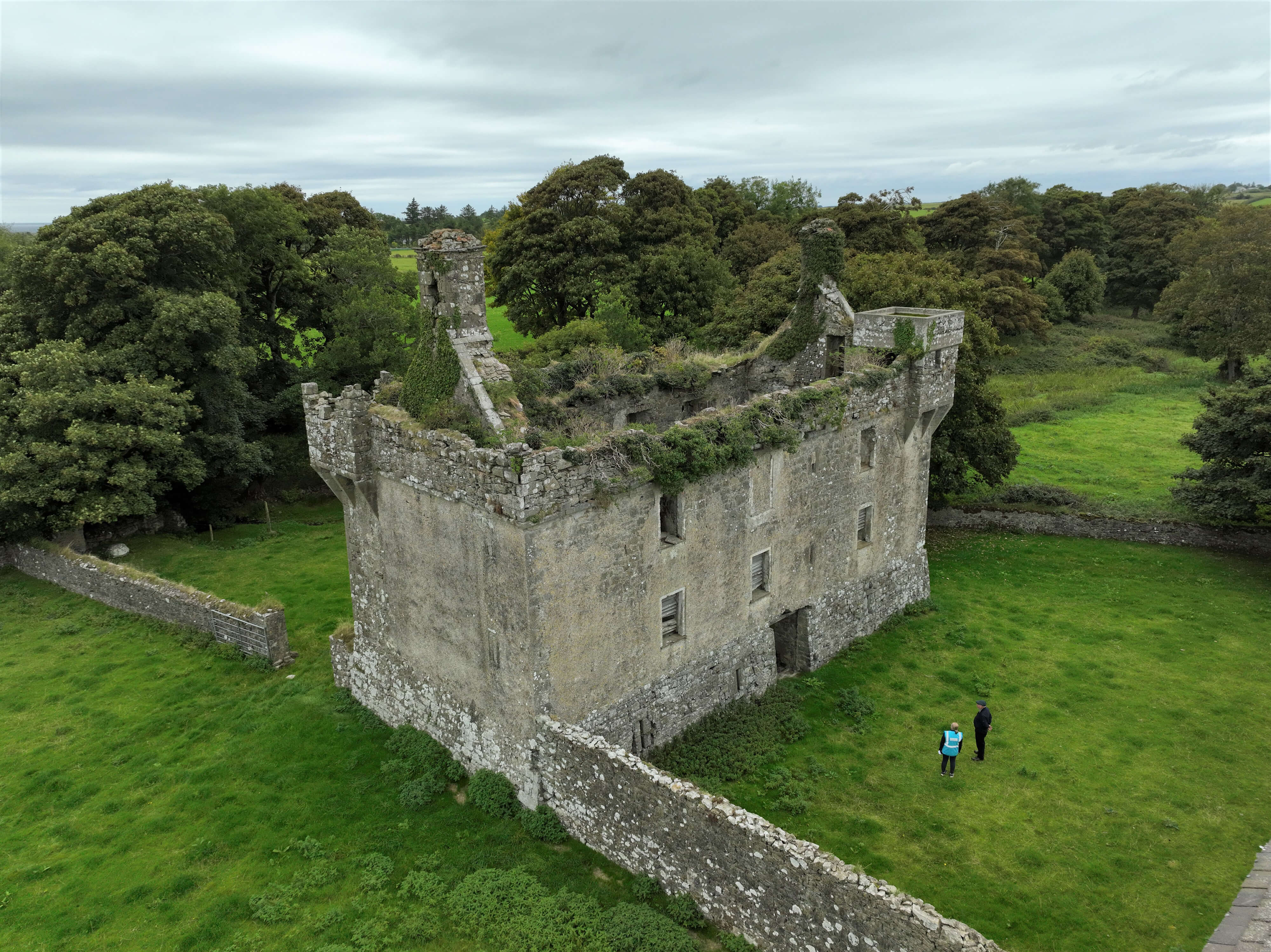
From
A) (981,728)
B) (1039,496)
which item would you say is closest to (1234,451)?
(1039,496)

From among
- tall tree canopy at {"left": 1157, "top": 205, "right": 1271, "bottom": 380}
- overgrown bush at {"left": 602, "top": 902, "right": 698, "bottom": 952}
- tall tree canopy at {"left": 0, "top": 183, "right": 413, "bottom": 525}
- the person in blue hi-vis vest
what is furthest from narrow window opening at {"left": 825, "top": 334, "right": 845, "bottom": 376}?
tall tree canopy at {"left": 1157, "top": 205, "right": 1271, "bottom": 380}

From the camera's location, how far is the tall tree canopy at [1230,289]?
4662 centimetres

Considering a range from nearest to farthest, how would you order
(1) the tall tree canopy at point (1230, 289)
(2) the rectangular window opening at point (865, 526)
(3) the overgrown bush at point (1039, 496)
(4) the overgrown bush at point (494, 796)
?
(4) the overgrown bush at point (494, 796) < (2) the rectangular window opening at point (865, 526) < (3) the overgrown bush at point (1039, 496) < (1) the tall tree canopy at point (1230, 289)

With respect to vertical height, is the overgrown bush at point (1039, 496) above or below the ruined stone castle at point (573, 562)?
below

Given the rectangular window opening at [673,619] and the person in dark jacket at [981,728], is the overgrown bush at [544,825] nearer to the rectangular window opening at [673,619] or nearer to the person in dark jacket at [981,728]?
the rectangular window opening at [673,619]

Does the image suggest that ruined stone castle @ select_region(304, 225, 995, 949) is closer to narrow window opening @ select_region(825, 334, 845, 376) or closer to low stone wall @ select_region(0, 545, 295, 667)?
narrow window opening @ select_region(825, 334, 845, 376)

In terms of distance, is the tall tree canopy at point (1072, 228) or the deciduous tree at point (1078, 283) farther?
the tall tree canopy at point (1072, 228)

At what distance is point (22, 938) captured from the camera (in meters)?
12.5

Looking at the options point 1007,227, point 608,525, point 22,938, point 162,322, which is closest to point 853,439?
point 608,525

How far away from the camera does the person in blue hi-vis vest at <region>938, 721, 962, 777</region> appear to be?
1586 cm

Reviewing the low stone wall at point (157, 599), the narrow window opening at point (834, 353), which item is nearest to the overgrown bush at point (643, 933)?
the low stone wall at point (157, 599)

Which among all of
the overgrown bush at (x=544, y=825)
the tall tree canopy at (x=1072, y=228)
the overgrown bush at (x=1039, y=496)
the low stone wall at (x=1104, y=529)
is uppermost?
the tall tree canopy at (x=1072, y=228)

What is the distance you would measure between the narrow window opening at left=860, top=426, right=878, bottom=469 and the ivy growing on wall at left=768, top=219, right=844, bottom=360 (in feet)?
11.0

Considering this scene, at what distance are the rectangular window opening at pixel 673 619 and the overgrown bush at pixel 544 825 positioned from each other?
373cm
